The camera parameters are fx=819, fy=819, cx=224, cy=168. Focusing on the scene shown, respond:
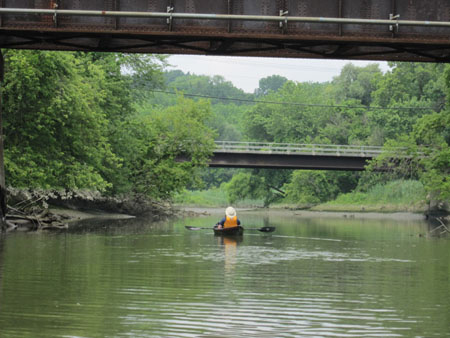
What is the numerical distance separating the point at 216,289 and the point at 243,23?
8812 mm

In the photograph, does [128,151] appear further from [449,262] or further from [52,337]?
[52,337]

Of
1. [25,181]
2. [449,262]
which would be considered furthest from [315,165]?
[449,262]

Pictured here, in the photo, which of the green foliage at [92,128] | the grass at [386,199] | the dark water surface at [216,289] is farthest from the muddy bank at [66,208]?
the grass at [386,199]

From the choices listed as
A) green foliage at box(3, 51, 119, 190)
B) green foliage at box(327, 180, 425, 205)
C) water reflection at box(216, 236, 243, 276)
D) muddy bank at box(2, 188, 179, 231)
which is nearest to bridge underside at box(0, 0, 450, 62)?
water reflection at box(216, 236, 243, 276)

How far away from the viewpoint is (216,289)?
55.1 ft

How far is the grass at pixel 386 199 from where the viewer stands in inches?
2682

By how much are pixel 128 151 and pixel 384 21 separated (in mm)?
33601

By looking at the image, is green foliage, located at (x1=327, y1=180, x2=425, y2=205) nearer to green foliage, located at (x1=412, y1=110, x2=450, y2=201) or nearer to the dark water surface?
green foliage, located at (x1=412, y1=110, x2=450, y2=201)

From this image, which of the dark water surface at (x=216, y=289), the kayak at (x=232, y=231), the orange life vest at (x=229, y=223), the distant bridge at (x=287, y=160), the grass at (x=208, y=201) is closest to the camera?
the dark water surface at (x=216, y=289)

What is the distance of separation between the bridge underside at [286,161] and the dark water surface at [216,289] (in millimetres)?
37258

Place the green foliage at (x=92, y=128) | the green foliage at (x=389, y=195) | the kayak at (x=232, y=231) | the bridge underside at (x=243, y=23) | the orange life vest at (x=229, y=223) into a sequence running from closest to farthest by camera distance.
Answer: the bridge underside at (x=243, y=23) → the kayak at (x=232, y=231) → the orange life vest at (x=229, y=223) → the green foliage at (x=92, y=128) → the green foliage at (x=389, y=195)

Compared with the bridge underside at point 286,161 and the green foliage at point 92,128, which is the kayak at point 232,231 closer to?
the green foliage at point 92,128

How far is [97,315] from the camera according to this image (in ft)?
43.6

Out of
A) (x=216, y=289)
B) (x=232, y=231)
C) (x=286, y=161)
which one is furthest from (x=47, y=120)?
(x=286, y=161)
